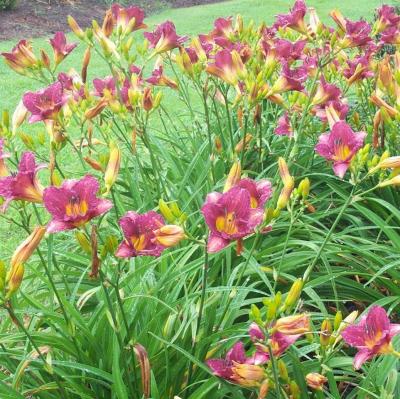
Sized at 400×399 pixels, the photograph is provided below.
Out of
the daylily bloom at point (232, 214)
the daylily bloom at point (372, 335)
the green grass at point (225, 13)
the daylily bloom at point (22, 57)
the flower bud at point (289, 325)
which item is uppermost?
the daylily bloom at point (22, 57)

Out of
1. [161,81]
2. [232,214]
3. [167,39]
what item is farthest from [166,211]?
[161,81]

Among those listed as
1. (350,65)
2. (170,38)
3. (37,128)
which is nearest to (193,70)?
(170,38)

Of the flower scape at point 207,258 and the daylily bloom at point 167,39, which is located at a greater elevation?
the daylily bloom at point 167,39

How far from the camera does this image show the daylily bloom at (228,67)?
7.18ft

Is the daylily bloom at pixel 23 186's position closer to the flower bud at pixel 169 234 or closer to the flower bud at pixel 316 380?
the flower bud at pixel 169 234

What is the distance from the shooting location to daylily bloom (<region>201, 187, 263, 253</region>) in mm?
1353

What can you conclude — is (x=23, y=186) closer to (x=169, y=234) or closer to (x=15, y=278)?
(x=15, y=278)

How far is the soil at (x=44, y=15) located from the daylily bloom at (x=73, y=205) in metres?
9.86

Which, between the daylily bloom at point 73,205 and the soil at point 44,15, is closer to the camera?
the daylily bloom at point 73,205

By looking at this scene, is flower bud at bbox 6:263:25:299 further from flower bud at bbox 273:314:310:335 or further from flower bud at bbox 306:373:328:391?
flower bud at bbox 306:373:328:391

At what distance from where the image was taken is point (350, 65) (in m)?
2.97

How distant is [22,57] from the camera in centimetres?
239

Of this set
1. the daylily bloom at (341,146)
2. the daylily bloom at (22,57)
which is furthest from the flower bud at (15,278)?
the daylily bloom at (22,57)

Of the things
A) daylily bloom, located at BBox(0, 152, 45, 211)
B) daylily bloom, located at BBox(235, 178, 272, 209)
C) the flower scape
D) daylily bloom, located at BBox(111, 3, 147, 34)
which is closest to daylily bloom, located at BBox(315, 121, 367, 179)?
the flower scape
